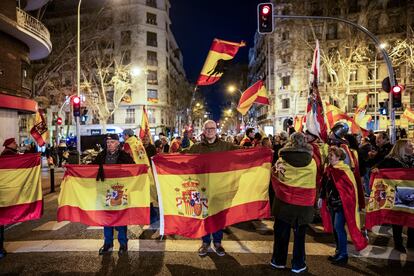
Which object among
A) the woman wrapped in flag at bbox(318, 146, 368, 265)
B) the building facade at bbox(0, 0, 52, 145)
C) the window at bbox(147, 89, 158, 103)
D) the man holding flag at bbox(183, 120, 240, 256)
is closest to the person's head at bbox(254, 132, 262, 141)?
the man holding flag at bbox(183, 120, 240, 256)

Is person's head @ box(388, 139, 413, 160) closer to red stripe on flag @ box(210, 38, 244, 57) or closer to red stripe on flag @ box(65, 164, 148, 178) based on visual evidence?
red stripe on flag @ box(65, 164, 148, 178)

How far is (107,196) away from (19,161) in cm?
190

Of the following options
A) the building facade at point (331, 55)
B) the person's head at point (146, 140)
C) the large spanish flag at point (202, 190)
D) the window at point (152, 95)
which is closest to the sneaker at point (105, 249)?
the large spanish flag at point (202, 190)

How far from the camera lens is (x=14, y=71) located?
19844 mm

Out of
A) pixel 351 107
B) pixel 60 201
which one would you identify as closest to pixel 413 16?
pixel 351 107

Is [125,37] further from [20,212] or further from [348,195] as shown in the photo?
[348,195]

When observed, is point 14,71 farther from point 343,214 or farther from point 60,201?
point 343,214

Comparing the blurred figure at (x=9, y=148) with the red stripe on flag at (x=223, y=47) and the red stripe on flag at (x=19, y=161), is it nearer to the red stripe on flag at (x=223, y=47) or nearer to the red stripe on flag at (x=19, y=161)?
the red stripe on flag at (x=19, y=161)

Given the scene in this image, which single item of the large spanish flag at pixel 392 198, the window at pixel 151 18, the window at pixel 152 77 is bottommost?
the large spanish flag at pixel 392 198

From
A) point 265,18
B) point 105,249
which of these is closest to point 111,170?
point 105,249

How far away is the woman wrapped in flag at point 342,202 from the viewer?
538 centimetres

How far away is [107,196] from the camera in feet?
19.9

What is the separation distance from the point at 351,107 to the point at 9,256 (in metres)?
51.0

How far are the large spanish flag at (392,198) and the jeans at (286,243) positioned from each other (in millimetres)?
1867
